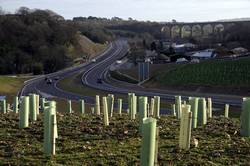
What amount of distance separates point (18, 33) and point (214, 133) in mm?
141320

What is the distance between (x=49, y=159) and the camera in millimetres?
8898

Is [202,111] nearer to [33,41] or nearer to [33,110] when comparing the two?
[33,110]

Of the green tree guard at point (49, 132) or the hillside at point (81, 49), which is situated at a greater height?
the green tree guard at point (49, 132)

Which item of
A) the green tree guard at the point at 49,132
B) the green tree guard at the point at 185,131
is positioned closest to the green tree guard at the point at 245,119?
the green tree guard at the point at 185,131

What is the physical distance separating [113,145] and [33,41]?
13665cm

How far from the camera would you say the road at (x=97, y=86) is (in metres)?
68.9

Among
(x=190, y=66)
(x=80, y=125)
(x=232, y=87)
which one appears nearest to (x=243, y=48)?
(x=190, y=66)

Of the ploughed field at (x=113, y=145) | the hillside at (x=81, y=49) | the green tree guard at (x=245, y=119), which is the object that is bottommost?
the hillside at (x=81, y=49)

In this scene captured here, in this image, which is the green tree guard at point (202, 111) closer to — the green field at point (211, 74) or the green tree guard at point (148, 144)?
the green tree guard at point (148, 144)

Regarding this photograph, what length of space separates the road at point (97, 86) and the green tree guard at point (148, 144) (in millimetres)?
50829

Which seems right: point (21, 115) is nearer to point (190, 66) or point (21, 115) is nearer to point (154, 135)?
point (154, 135)

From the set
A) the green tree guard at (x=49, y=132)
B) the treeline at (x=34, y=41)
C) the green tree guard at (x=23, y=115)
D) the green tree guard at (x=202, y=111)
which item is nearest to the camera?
the green tree guard at (x=49, y=132)

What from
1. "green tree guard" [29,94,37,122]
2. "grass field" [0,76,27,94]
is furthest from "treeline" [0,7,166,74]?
"green tree guard" [29,94,37,122]

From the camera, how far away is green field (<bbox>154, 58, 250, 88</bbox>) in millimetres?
79125
